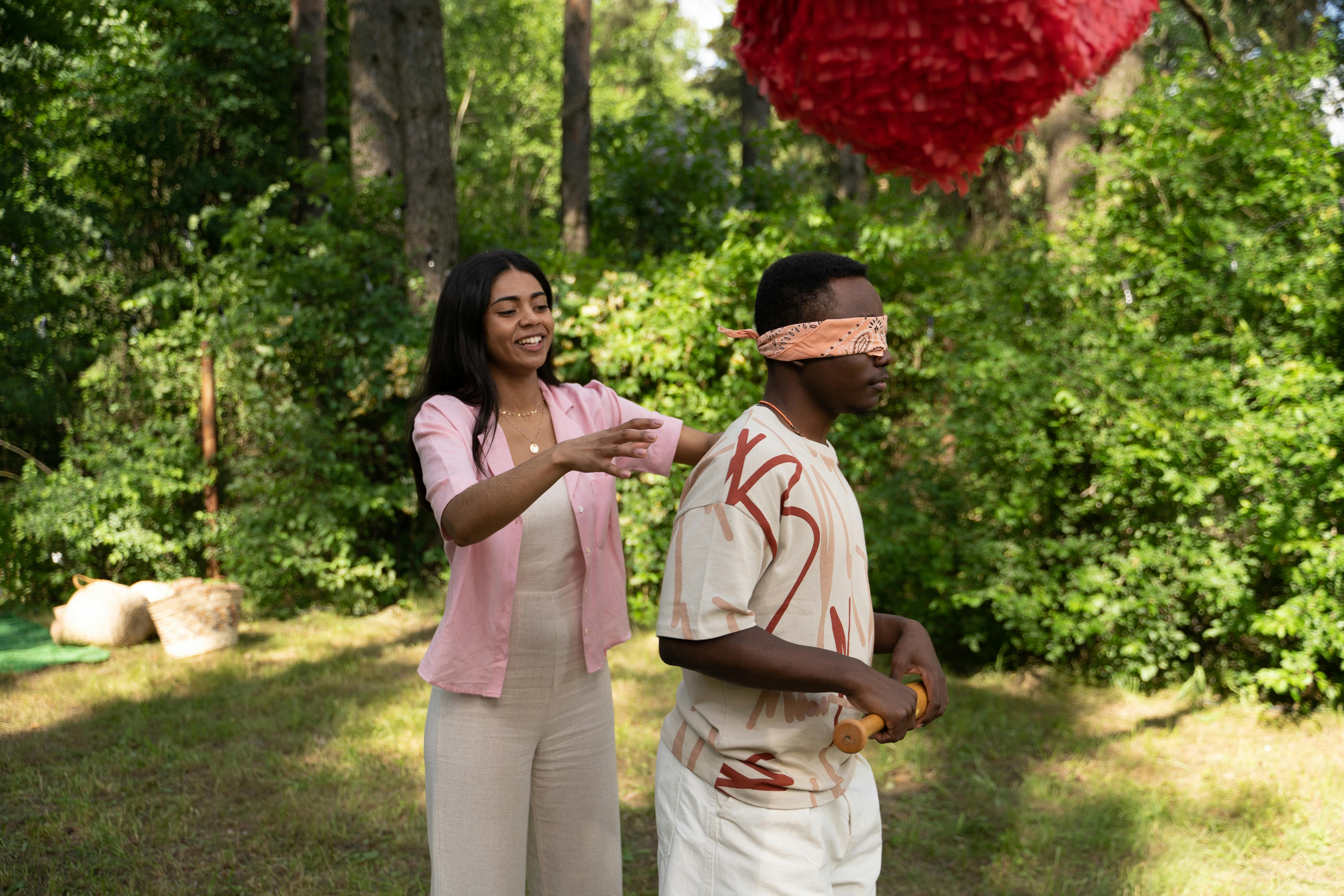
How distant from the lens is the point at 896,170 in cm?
129

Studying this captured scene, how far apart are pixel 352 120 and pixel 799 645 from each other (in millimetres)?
9235

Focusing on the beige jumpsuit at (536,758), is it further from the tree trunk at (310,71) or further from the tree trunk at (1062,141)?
the tree trunk at (310,71)

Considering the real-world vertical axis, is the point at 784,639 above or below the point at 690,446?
below

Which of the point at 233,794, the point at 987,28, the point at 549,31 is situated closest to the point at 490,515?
the point at 987,28

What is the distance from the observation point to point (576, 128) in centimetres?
1027

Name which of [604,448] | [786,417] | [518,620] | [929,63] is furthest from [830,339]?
[518,620]

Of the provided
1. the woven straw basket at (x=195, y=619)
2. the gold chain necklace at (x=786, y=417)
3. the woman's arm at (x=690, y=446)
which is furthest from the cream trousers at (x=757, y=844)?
the woven straw basket at (x=195, y=619)

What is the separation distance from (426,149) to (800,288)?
678 cm

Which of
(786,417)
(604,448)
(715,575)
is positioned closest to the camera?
(715,575)

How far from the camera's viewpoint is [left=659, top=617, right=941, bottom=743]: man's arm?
5.23 feet

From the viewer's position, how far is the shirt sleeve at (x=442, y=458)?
2.06m

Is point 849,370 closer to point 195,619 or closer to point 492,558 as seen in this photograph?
point 492,558

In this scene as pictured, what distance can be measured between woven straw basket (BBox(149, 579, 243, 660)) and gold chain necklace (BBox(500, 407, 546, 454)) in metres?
5.09

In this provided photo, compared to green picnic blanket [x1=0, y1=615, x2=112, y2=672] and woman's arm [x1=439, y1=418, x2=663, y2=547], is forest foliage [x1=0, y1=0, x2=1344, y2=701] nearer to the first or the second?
green picnic blanket [x1=0, y1=615, x2=112, y2=672]
